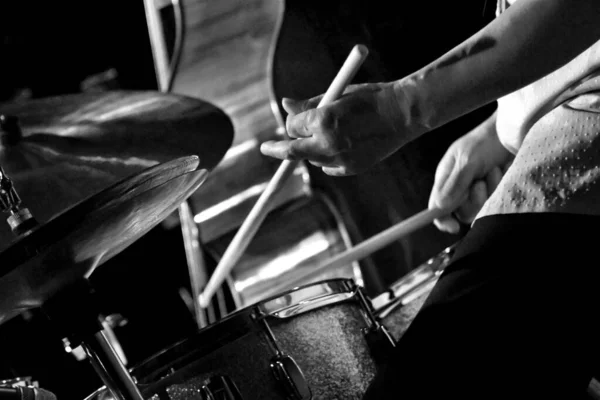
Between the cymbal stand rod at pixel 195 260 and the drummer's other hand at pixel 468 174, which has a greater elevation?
the drummer's other hand at pixel 468 174

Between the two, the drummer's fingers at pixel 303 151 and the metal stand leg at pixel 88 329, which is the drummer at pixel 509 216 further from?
the metal stand leg at pixel 88 329

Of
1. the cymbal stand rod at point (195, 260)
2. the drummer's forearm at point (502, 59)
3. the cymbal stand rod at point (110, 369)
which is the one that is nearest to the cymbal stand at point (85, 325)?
the cymbal stand rod at point (110, 369)

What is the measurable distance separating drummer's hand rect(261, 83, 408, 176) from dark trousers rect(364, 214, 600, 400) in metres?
0.15

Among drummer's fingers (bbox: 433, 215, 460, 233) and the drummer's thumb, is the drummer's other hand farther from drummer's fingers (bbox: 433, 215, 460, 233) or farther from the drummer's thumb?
the drummer's thumb

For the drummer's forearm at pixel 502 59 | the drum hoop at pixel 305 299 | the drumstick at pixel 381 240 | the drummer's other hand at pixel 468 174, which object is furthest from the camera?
the drumstick at pixel 381 240

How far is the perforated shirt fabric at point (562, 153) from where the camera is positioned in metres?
0.65

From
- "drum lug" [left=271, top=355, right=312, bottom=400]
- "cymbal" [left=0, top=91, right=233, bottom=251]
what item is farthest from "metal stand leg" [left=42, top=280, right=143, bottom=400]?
"cymbal" [left=0, top=91, right=233, bottom=251]

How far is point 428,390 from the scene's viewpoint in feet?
1.98

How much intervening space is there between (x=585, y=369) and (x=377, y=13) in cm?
146

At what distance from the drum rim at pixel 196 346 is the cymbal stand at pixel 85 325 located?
4 centimetres

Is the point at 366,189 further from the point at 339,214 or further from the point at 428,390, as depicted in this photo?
the point at 428,390

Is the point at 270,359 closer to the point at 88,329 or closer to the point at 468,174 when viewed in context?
the point at 88,329

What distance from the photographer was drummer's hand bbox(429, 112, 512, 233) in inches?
38.2

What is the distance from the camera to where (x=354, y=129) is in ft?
2.15
